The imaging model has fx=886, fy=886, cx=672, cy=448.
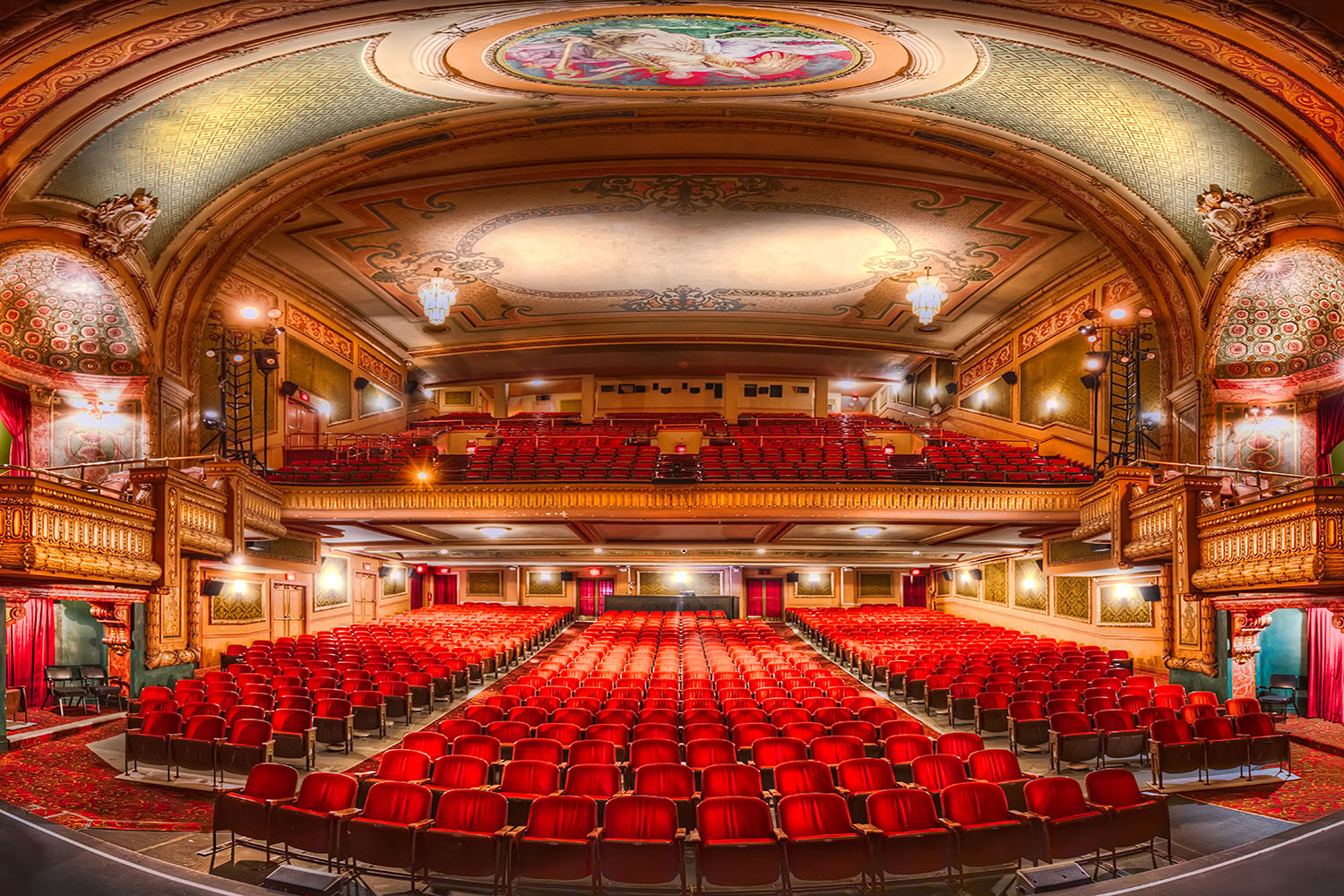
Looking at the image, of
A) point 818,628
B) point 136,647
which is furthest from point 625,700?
point 818,628

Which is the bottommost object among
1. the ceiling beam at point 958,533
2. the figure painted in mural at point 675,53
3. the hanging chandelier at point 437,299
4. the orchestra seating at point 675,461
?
the ceiling beam at point 958,533

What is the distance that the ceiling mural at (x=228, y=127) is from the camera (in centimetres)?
993

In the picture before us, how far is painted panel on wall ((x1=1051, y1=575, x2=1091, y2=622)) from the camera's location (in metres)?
17.0

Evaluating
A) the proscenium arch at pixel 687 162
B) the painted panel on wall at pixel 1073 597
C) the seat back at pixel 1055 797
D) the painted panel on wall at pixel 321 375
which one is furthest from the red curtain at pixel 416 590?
the seat back at pixel 1055 797

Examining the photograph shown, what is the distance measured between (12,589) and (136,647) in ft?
5.57

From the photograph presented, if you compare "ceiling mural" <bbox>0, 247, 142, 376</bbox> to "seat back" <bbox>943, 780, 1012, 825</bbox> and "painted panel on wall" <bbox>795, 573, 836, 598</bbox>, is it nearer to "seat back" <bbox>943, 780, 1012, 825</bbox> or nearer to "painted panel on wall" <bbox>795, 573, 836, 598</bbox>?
"seat back" <bbox>943, 780, 1012, 825</bbox>

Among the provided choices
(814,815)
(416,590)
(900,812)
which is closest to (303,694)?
(814,815)

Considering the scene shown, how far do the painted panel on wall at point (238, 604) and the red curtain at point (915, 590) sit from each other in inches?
686

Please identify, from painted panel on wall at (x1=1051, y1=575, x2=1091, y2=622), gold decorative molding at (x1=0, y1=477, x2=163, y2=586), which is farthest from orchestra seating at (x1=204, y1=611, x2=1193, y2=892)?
painted panel on wall at (x1=1051, y1=575, x2=1091, y2=622)

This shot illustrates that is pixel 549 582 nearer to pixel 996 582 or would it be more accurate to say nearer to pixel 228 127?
pixel 996 582

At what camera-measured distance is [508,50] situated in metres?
9.98

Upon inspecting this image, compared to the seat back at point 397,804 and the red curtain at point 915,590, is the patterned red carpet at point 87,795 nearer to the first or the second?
the seat back at point 397,804

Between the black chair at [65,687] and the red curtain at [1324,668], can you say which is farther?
the red curtain at [1324,668]

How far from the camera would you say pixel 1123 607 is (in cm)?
1574
